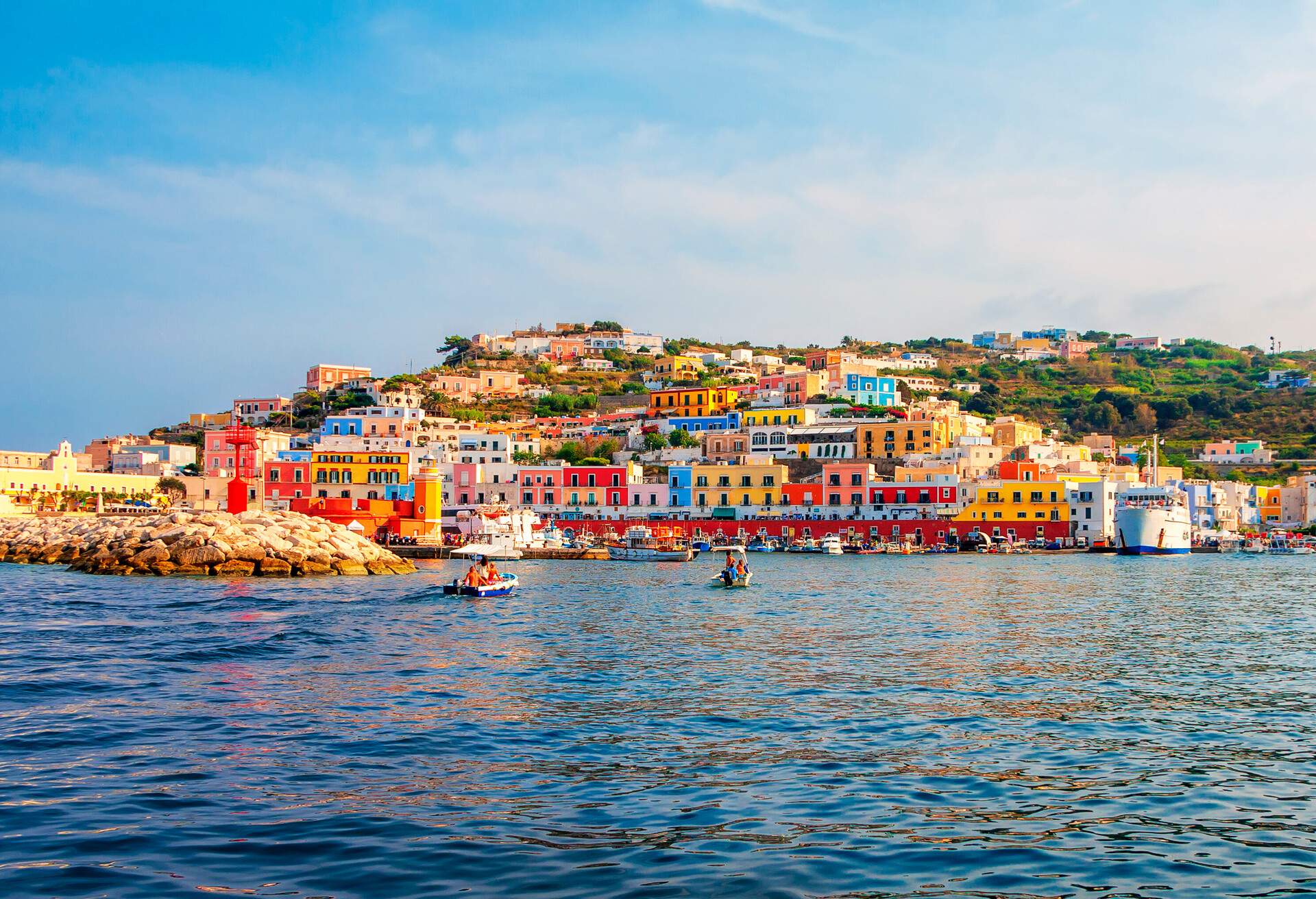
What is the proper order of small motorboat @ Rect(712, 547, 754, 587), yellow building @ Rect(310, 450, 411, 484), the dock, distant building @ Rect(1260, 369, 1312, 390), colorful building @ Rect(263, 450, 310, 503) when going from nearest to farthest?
small motorboat @ Rect(712, 547, 754, 587), the dock, colorful building @ Rect(263, 450, 310, 503), yellow building @ Rect(310, 450, 411, 484), distant building @ Rect(1260, 369, 1312, 390)

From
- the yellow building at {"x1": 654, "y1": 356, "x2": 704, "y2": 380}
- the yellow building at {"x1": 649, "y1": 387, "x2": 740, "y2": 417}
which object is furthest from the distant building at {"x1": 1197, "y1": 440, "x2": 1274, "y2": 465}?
the yellow building at {"x1": 654, "y1": 356, "x2": 704, "y2": 380}

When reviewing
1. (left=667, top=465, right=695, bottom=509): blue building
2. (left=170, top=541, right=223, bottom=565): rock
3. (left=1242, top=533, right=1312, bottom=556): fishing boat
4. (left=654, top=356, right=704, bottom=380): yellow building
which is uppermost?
(left=654, top=356, right=704, bottom=380): yellow building

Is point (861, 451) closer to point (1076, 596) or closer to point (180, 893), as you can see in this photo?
point (1076, 596)

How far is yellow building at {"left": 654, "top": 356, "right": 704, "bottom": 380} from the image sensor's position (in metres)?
136

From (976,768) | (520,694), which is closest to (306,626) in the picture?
(520,694)

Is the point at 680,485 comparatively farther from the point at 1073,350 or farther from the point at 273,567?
the point at 1073,350

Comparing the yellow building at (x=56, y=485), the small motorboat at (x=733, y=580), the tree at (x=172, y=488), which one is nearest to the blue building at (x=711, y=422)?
the tree at (x=172, y=488)

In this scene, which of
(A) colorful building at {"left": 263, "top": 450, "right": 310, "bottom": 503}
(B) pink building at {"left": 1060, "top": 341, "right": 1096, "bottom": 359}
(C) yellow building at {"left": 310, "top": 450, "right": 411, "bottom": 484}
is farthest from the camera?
(B) pink building at {"left": 1060, "top": 341, "right": 1096, "bottom": 359}

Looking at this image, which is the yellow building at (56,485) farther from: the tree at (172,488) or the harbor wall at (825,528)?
the harbor wall at (825,528)

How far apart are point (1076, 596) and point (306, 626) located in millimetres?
26185

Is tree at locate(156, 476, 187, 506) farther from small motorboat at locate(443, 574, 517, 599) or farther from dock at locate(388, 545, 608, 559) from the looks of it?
small motorboat at locate(443, 574, 517, 599)

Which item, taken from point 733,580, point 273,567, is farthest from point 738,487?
point 273,567

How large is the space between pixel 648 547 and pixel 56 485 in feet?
139

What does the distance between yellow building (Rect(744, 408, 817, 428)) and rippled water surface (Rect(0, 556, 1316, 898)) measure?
77048 mm
